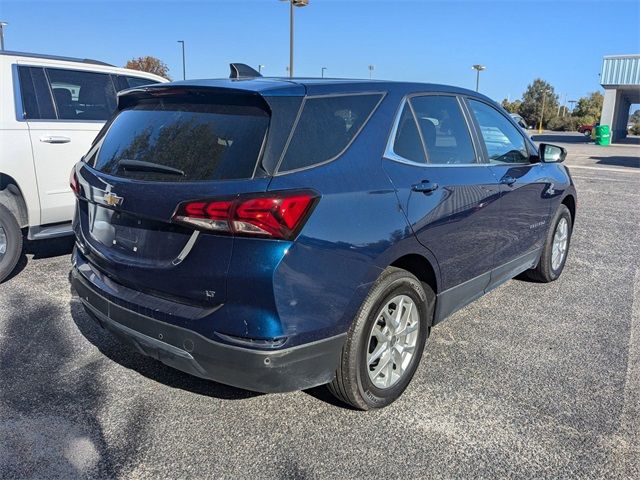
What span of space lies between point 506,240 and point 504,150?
0.72m

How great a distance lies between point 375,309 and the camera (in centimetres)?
278

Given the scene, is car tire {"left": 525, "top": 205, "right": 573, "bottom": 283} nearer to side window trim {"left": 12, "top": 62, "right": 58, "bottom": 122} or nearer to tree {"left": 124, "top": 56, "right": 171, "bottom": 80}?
side window trim {"left": 12, "top": 62, "right": 58, "bottom": 122}

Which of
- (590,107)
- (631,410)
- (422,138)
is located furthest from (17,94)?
(590,107)

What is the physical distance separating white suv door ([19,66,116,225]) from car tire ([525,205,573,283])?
14.7ft

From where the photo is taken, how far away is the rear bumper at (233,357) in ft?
7.82

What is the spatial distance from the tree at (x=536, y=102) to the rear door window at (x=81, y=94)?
273ft

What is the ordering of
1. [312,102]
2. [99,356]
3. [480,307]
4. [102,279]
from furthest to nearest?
[480,307]
[99,356]
[102,279]
[312,102]

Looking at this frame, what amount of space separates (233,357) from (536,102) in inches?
3580

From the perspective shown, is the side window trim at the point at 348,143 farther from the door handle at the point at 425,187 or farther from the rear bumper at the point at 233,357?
the rear bumper at the point at 233,357

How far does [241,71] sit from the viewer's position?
3.54 meters

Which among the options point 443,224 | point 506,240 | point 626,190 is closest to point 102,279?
point 443,224

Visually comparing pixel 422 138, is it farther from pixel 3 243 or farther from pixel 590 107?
pixel 590 107

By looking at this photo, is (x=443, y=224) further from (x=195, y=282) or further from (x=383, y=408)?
(x=195, y=282)

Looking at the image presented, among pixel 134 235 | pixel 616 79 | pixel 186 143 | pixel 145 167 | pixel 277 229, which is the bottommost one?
pixel 134 235
